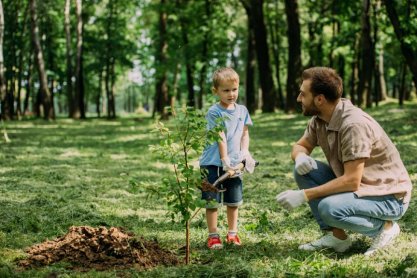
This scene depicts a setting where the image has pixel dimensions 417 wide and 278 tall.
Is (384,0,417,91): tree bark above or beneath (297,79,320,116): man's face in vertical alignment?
above

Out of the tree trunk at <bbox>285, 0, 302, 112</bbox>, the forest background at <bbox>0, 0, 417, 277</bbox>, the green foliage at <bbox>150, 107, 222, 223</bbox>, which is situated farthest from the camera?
the tree trunk at <bbox>285, 0, 302, 112</bbox>

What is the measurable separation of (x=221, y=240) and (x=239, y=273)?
4.29 feet

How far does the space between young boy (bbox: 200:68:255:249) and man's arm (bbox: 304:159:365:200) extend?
788 millimetres

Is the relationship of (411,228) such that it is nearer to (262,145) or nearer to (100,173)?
(100,173)

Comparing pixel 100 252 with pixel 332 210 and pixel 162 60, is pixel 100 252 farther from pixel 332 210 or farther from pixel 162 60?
pixel 162 60

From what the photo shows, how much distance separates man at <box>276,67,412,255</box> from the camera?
404 centimetres

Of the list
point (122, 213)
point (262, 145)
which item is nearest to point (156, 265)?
point (122, 213)

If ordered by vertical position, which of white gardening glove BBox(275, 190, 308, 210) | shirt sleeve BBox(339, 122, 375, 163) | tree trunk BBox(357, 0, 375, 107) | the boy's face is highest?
tree trunk BBox(357, 0, 375, 107)

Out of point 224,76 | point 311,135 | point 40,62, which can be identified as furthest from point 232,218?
point 40,62

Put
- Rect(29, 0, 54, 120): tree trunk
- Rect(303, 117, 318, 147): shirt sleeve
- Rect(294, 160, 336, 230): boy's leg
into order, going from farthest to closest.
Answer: Rect(29, 0, 54, 120): tree trunk, Rect(303, 117, 318, 147): shirt sleeve, Rect(294, 160, 336, 230): boy's leg

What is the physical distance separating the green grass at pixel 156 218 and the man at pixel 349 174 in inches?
9.2

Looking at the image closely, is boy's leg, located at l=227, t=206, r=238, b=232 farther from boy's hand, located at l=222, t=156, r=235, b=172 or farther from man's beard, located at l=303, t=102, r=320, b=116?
man's beard, located at l=303, t=102, r=320, b=116

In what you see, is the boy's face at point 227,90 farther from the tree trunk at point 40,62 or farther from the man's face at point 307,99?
the tree trunk at point 40,62

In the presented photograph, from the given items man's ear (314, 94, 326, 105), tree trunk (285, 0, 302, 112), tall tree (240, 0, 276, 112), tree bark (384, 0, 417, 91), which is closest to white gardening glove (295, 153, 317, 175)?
man's ear (314, 94, 326, 105)
